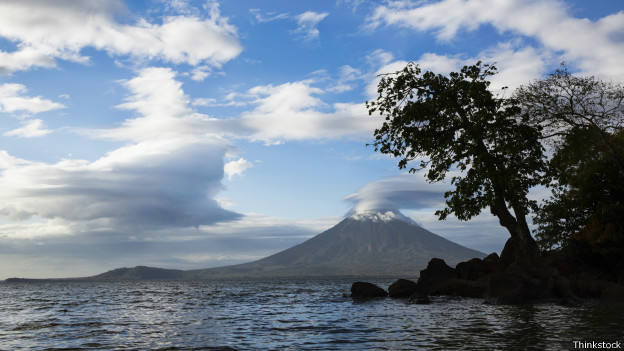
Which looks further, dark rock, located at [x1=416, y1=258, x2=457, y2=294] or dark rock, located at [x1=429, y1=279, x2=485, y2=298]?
dark rock, located at [x1=416, y1=258, x2=457, y2=294]

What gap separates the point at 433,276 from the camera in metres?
42.2

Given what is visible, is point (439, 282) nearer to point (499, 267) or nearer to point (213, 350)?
point (499, 267)

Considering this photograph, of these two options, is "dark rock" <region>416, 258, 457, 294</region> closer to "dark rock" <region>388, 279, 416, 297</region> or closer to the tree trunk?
"dark rock" <region>388, 279, 416, 297</region>

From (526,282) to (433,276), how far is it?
12080mm

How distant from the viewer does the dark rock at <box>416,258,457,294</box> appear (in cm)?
4081

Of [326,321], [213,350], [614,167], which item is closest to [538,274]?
[614,167]

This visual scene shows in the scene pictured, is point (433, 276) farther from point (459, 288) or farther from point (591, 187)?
point (591, 187)

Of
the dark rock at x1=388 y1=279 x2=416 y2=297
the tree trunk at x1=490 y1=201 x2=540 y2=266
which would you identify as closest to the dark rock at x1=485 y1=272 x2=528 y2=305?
the tree trunk at x1=490 y1=201 x2=540 y2=266

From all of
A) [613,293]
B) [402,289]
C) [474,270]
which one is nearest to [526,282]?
[613,293]

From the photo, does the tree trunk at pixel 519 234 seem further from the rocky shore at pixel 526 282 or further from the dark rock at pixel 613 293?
the dark rock at pixel 613 293

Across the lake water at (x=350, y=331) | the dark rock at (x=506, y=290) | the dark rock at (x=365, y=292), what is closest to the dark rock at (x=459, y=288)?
the dark rock at (x=365, y=292)

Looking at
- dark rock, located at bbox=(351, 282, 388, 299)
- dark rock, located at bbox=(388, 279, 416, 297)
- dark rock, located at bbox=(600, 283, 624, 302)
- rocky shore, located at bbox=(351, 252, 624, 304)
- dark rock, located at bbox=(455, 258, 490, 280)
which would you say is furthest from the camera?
dark rock, located at bbox=(351, 282, 388, 299)

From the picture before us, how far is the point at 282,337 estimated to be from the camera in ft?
58.5

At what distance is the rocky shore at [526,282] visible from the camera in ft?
97.2
